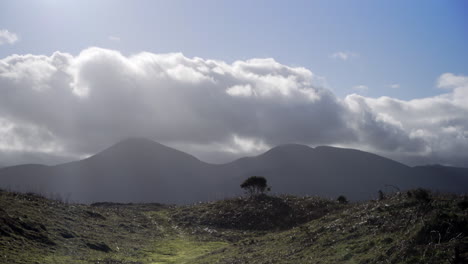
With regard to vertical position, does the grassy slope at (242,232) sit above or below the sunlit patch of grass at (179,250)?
above

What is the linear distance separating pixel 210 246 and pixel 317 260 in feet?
69.2

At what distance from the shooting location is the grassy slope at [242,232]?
17644mm

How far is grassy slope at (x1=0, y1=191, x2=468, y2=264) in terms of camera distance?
1764cm

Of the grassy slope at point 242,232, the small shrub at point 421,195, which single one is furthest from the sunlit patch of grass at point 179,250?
the small shrub at point 421,195

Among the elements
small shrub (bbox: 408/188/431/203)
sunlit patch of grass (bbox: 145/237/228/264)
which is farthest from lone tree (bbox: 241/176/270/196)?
small shrub (bbox: 408/188/431/203)

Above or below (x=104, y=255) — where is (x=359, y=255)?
above

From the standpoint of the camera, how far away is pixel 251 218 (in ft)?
172

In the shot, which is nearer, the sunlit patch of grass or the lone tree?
the sunlit patch of grass

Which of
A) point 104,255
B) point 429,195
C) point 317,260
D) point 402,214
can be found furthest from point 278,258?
point 104,255

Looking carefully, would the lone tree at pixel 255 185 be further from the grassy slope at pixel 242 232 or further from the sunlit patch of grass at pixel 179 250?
the sunlit patch of grass at pixel 179 250

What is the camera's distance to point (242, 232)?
47.9 meters

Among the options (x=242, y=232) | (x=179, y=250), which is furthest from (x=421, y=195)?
(x=242, y=232)

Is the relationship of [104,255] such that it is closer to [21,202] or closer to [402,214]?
[21,202]

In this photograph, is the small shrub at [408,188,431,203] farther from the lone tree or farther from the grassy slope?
the lone tree
